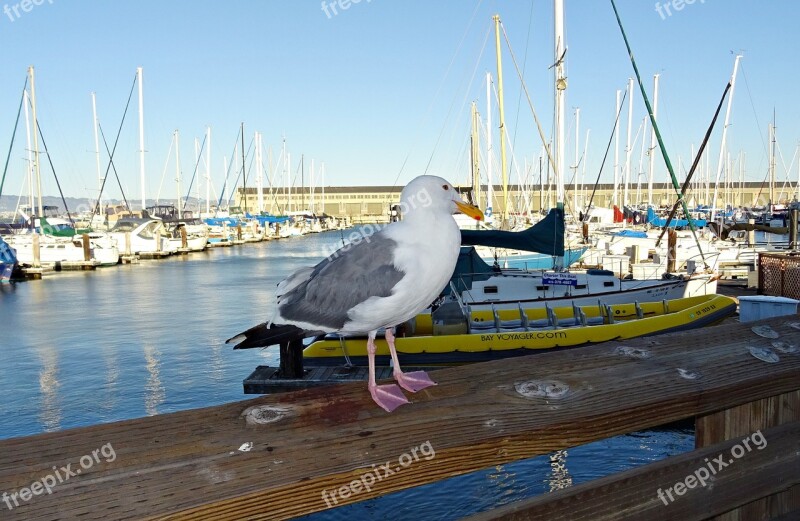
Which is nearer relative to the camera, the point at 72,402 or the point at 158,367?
the point at 72,402

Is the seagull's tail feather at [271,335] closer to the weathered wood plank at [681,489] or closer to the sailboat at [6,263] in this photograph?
the weathered wood plank at [681,489]

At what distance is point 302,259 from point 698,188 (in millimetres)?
52511

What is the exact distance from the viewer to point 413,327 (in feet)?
46.5

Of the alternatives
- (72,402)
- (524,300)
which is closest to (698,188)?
(524,300)

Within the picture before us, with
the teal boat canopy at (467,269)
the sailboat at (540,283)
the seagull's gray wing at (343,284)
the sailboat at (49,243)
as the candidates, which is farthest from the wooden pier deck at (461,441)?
the sailboat at (49,243)

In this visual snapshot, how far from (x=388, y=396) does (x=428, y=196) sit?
4.52 feet

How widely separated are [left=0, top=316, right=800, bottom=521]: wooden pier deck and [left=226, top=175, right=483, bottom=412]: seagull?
821 millimetres

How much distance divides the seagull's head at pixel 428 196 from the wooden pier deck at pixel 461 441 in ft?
3.41

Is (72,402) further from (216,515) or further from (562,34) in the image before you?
(562,34)

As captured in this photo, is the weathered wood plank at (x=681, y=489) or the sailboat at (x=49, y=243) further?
the sailboat at (x=49, y=243)

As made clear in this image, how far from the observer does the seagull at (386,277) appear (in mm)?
3037

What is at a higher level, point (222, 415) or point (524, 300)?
point (222, 415)

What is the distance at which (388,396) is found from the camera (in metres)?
1.97

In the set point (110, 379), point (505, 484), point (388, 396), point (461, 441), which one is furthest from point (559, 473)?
point (110, 379)
